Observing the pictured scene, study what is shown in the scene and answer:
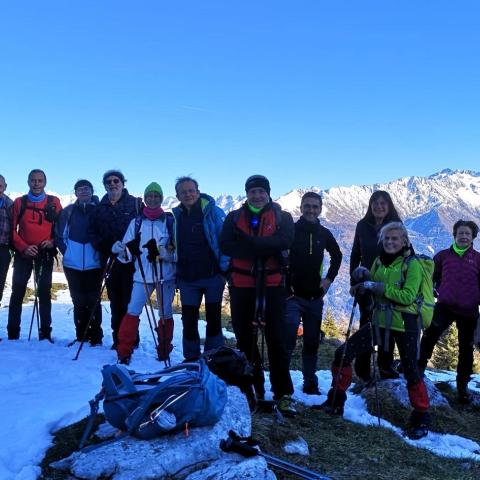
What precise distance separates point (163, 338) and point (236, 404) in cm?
377

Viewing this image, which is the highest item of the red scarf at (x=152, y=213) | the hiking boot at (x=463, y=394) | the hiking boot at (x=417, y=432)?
the red scarf at (x=152, y=213)

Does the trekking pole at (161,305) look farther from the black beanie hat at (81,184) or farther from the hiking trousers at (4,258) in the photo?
the hiking trousers at (4,258)

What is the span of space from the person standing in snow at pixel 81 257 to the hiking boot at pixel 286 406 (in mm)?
4517

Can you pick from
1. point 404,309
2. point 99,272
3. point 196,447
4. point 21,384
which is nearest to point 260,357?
point 404,309

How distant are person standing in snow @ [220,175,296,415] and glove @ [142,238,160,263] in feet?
5.98

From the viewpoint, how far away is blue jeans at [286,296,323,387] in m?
7.92

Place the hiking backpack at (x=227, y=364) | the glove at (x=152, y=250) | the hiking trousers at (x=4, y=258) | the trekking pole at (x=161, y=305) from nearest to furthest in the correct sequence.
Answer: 1. the hiking backpack at (x=227, y=364)
2. the glove at (x=152, y=250)
3. the trekking pole at (x=161, y=305)
4. the hiking trousers at (x=4, y=258)

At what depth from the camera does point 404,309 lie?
693cm

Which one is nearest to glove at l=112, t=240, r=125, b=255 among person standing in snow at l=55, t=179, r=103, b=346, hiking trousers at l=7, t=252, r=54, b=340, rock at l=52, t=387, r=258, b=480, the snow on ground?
person standing in snow at l=55, t=179, r=103, b=346

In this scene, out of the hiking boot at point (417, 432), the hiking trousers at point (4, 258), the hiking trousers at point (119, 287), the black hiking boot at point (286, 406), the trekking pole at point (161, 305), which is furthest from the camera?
the hiking trousers at point (4, 258)

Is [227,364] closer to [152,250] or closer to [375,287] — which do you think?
[375,287]

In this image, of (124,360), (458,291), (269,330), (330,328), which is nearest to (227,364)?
(269,330)

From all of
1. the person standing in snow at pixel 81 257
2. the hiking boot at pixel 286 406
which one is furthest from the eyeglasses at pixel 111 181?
the hiking boot at pixel 286 406

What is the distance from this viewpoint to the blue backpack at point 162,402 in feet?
14.3
